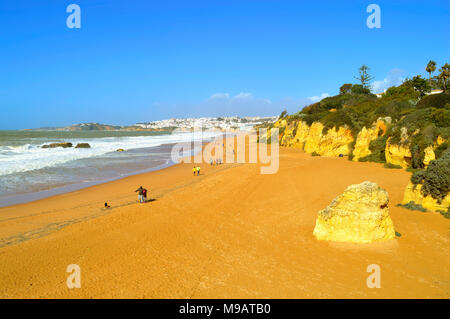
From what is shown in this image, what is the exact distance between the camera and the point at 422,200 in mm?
9039

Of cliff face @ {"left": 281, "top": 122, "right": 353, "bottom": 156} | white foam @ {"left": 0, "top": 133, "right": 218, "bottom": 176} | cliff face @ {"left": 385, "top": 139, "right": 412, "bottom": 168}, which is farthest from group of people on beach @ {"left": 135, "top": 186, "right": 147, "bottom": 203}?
cliff face @ {"left": 281, "top": 122, "right": 353, "bottom": 156}

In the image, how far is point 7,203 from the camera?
12.9m

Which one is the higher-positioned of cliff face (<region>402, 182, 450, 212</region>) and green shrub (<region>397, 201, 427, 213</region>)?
cliff face (<region>402, 182, 450, 212</region>)

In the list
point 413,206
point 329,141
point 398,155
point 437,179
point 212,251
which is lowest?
point 212,251

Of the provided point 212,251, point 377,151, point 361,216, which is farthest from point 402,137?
point 212,251

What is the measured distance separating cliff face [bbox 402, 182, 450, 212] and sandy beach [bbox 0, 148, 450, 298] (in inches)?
15.4

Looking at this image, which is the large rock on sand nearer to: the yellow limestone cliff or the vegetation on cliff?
the vegetation on cliff

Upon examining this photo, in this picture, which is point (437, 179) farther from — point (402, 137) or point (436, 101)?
point (436, 101)

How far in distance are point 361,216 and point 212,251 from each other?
12.4 ft

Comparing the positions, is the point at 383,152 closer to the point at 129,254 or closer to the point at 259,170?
the point at 259,170

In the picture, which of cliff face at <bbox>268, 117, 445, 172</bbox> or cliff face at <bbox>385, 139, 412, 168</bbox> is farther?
cliff face at <bbox>268, 117, 445, 172</bbox>

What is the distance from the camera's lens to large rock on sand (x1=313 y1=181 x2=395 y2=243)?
22.8ft

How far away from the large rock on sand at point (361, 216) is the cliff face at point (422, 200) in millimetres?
2584

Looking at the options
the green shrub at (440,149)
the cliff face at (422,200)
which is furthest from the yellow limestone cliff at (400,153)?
A: the cliff face at (422,200)
